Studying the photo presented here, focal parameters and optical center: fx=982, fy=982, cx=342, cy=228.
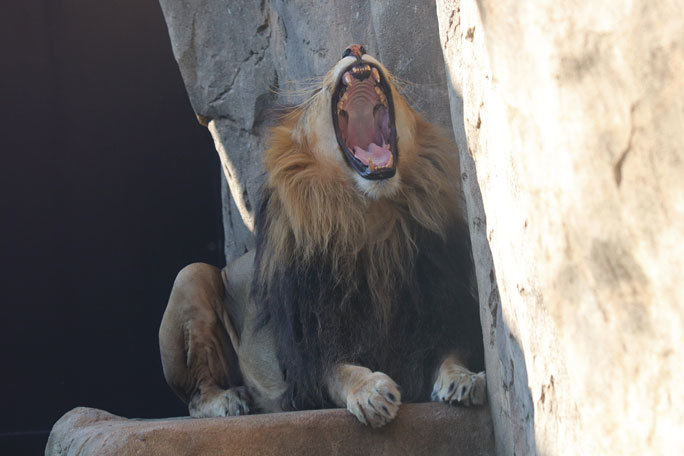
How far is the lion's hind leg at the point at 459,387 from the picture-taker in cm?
361

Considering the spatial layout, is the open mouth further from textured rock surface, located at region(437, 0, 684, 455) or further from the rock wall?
textured rock surface, located at region(437, 0, 684, 455)

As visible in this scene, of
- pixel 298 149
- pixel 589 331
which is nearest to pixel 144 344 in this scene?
pixel 298 149

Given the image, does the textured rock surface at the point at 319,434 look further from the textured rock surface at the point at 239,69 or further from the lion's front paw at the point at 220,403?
the textured rock surface at the point at 239,69

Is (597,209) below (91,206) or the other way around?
the other way around

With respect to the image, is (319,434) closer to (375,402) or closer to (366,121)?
(375,402)

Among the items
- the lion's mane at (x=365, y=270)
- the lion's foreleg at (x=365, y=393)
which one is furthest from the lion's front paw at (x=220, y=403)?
the lion's foreleg at (x=365, y=393)

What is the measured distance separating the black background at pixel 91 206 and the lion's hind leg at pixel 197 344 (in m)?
2.44

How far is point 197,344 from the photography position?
5.21m

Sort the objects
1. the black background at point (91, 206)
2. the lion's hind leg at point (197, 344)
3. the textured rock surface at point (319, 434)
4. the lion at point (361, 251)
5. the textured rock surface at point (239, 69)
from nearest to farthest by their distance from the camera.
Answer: the textured rock surface at point (319, 434), the lion at point (361, 251), the lion's hind leg at point (197, 344), the textured rock surface at point (239, 69), the black background at point (91, 206)

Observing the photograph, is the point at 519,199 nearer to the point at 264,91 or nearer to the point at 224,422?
the point at 224,422

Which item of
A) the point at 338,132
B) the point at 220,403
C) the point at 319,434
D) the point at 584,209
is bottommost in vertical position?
the point at 220,403

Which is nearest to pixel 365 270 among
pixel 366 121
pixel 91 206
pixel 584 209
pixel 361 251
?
pixel 361 251

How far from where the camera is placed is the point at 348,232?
4273 millimetres

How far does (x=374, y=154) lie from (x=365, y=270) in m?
0.53
